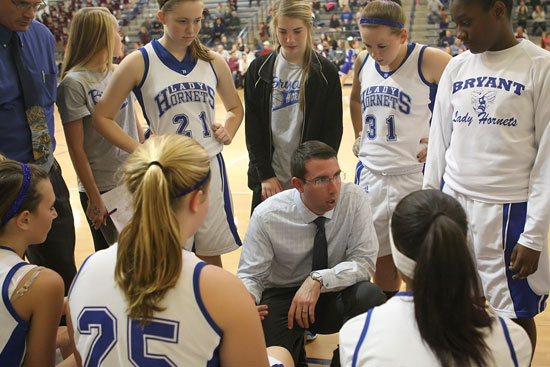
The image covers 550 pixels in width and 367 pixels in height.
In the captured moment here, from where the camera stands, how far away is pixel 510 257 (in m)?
2.15

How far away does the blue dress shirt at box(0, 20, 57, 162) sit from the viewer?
8.04ft

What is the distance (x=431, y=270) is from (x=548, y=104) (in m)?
1.08

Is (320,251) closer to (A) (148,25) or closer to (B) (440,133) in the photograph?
(B) (440,133)

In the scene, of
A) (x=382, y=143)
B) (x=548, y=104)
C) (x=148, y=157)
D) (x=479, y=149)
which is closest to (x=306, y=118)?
(x=382, y=143)

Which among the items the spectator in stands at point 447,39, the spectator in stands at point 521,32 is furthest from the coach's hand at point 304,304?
the spectator in stands at point 447,39

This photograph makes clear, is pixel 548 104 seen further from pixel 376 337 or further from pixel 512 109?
pixel 376 337

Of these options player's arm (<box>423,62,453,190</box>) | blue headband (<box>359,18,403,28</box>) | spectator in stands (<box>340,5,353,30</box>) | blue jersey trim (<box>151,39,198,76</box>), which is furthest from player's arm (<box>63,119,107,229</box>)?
spectator in stands (<box>340,5,353,30</box>)

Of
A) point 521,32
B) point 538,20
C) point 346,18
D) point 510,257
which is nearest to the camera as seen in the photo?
point 510,257

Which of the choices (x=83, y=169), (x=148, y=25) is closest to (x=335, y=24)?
(x=148, y=25)

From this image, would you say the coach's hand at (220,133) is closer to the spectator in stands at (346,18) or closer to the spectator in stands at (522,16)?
the spectator in stands at (522,16)

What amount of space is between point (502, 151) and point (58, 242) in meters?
2.08

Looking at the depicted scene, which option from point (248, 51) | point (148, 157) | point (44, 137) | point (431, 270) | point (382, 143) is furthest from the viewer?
point (248, 51)

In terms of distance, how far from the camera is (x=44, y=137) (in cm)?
259

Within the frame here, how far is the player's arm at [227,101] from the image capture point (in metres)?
2.71
